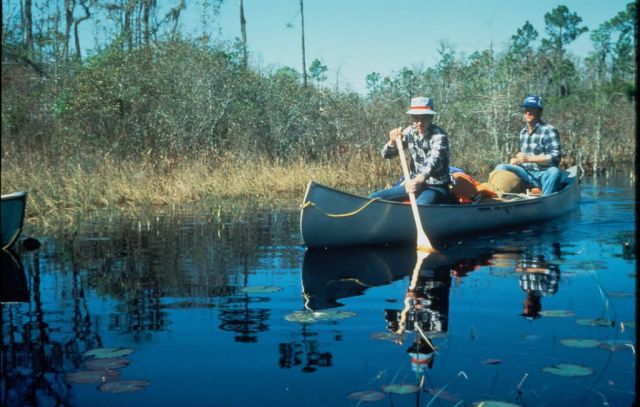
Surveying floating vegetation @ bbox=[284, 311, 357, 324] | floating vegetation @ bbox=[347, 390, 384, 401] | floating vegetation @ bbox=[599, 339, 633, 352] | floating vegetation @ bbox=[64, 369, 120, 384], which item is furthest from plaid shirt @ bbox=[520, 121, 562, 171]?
floating vegetation @ bbox=[64, 369, 120, 384]

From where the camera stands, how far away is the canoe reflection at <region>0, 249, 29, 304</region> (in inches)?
228

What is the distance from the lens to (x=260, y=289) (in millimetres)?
5934

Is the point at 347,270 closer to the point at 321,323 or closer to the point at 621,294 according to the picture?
the point at 321,323

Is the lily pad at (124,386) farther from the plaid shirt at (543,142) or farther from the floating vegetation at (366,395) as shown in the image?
the plaid shirt at (543,142)

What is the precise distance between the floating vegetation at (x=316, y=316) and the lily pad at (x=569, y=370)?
5.12 feet

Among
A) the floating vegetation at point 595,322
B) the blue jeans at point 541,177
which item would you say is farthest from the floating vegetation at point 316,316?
the blue jeans at point 541,177

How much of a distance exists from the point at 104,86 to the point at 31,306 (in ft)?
41.6

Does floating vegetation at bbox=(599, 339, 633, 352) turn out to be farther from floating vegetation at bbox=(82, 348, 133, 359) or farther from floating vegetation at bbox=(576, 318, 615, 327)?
floating vegetation at bbox=(82, 348, 133, 359)

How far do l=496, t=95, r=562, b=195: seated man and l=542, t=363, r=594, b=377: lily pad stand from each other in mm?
7069

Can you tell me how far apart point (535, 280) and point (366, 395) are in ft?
10.5

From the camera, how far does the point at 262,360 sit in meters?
3.96

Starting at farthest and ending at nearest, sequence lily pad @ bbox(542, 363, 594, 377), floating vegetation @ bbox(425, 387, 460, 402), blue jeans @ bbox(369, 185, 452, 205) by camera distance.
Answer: blue jeans @ bbox(369, 185, 452, 205), lily pad @ bbox(542, 363, 594, 377), floating vegetation @ bbox(425, 387, 460, 402)

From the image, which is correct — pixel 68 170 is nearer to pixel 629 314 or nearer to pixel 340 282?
pixel 340 282

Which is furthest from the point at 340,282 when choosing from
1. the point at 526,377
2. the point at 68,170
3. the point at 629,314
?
the point at 68,170
